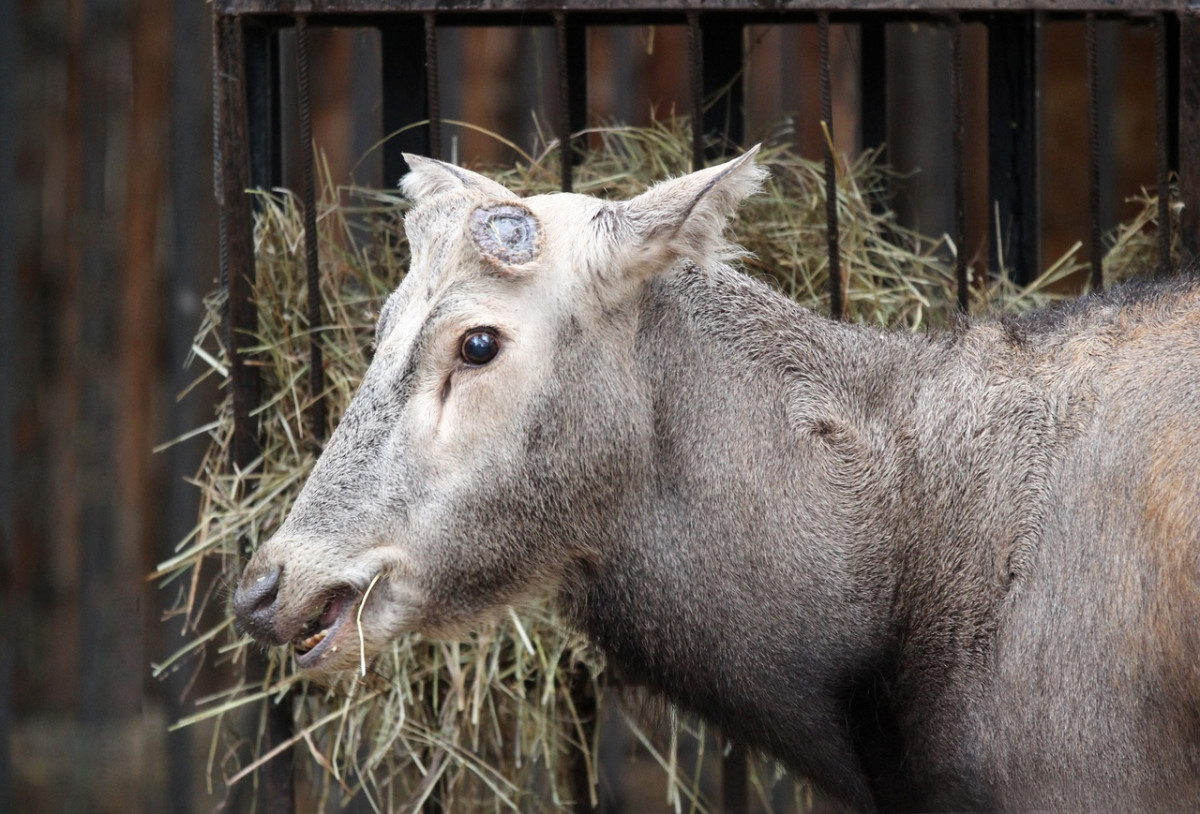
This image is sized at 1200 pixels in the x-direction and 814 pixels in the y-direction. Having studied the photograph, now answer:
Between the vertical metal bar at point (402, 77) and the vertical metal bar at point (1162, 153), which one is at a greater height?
the vertical metal bar at point (402, 77)

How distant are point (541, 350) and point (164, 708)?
3712 millimetres

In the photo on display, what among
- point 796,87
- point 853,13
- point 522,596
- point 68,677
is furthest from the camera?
point 796,87

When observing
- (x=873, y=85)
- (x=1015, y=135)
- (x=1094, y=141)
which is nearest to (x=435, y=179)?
(x=1094, y=141)

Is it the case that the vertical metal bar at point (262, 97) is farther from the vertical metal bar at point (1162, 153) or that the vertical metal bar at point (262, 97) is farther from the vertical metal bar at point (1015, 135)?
the vertical metal bar at point (1162, 153)

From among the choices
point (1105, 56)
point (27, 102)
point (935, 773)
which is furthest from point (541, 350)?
point (1105, 56)

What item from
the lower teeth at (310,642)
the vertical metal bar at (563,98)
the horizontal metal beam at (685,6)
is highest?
the horizontal metal beam at (685,6)

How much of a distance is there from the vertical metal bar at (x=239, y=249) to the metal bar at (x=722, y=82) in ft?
5.22

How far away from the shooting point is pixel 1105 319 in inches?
125

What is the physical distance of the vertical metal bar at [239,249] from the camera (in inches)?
165

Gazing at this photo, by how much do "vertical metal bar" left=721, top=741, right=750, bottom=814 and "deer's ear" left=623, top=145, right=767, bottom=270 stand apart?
6.18 ft

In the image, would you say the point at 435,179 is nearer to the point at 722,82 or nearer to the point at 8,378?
the point at 722,82

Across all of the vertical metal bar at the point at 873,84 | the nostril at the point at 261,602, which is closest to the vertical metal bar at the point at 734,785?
the nostril at the point at 261,602

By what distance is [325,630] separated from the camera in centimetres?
316

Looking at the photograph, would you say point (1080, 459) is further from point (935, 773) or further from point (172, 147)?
point (172, 147)
